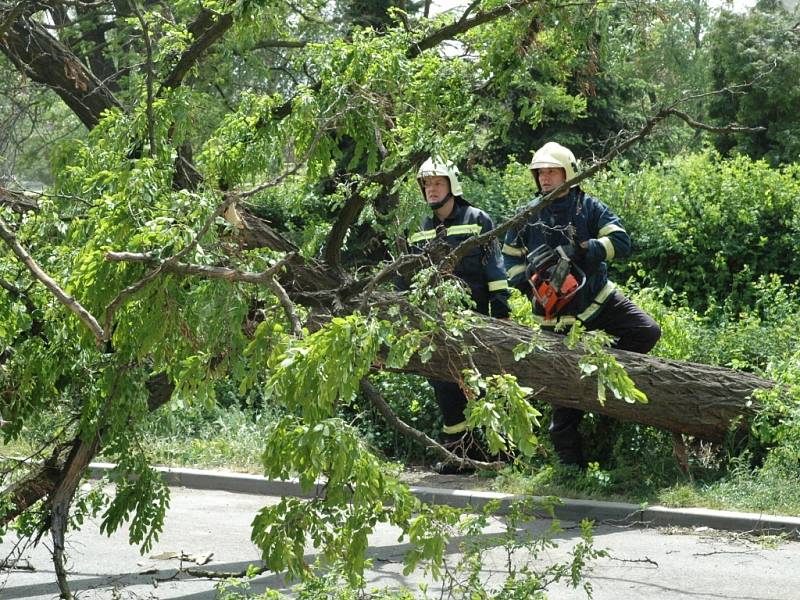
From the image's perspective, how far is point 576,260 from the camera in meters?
7.91

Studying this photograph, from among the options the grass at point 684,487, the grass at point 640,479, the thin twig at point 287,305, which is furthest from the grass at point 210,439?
the thin twig at point 287,305

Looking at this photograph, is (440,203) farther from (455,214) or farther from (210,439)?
(210,439)

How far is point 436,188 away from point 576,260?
112 cm

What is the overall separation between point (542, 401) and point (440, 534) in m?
4.42

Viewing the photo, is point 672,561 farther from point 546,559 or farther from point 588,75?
point 588,75

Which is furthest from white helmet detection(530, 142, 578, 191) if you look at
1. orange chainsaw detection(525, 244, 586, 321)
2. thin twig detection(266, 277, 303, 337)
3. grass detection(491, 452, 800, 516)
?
thin twig detection(266, 277, 303, 337)

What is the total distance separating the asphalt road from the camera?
5.89 metres

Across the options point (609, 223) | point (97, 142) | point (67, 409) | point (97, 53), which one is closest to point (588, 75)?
point (609, 223)

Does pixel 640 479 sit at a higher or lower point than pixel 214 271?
lower

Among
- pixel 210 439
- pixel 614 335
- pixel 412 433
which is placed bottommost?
pixel 210 439

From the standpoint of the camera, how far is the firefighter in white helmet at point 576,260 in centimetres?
789

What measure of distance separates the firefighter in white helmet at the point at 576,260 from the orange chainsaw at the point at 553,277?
0.03 feet

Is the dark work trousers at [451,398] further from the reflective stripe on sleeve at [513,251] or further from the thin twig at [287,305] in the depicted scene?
the thin twig at [287,305]

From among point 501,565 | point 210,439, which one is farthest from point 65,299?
point 210,439
